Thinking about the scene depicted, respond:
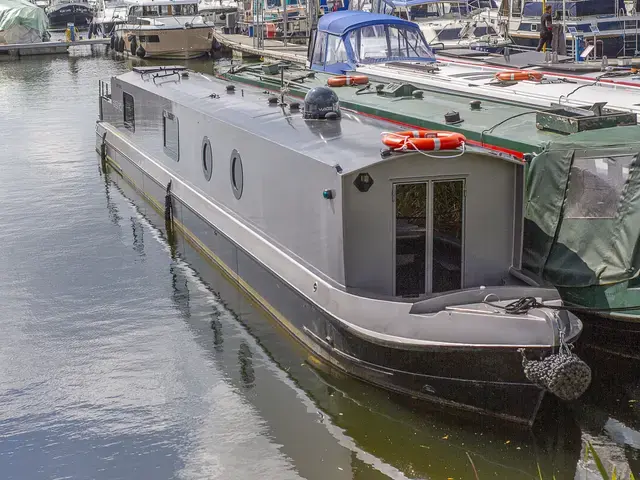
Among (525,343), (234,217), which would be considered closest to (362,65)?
(234,217)

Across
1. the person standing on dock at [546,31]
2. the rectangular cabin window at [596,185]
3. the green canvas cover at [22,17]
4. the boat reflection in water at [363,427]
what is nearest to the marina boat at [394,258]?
the boat reflection in water at [363,427]

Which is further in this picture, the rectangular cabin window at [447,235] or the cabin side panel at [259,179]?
the cabin side panel at [259,179]

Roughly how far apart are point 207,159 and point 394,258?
15.6 ft

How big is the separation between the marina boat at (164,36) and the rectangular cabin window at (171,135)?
28.4 m

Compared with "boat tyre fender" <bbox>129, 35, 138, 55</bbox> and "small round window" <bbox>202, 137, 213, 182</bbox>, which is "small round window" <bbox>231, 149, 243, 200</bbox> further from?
"boat tyre fender" <bbox>129, 35, 138, 55</bbox>

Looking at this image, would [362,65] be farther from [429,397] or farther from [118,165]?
[429,397]

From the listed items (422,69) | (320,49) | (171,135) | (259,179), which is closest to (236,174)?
(259,179)

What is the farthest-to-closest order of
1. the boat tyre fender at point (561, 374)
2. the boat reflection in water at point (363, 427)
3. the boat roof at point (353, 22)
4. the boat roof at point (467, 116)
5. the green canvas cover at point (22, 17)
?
the green canvas cover at point (22, 17) < the boat roof at point (353, 22) < the boat roof at point (467, 116) < the boat reflection in water at point (363, 427) < the boat tyre fender at point (561, 374)

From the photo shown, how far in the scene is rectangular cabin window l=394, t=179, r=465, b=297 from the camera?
9070 mm

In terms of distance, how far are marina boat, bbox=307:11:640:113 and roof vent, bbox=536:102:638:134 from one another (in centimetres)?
194

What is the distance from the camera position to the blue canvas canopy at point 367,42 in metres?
18.7

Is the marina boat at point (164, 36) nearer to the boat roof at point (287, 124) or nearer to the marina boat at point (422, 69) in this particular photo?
the marina boat at point (422, 69)

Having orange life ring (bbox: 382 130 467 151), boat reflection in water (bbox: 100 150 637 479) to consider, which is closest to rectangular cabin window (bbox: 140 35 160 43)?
boat reflection in water (bbox: 100 150 637 479)

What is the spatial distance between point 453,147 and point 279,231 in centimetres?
253
